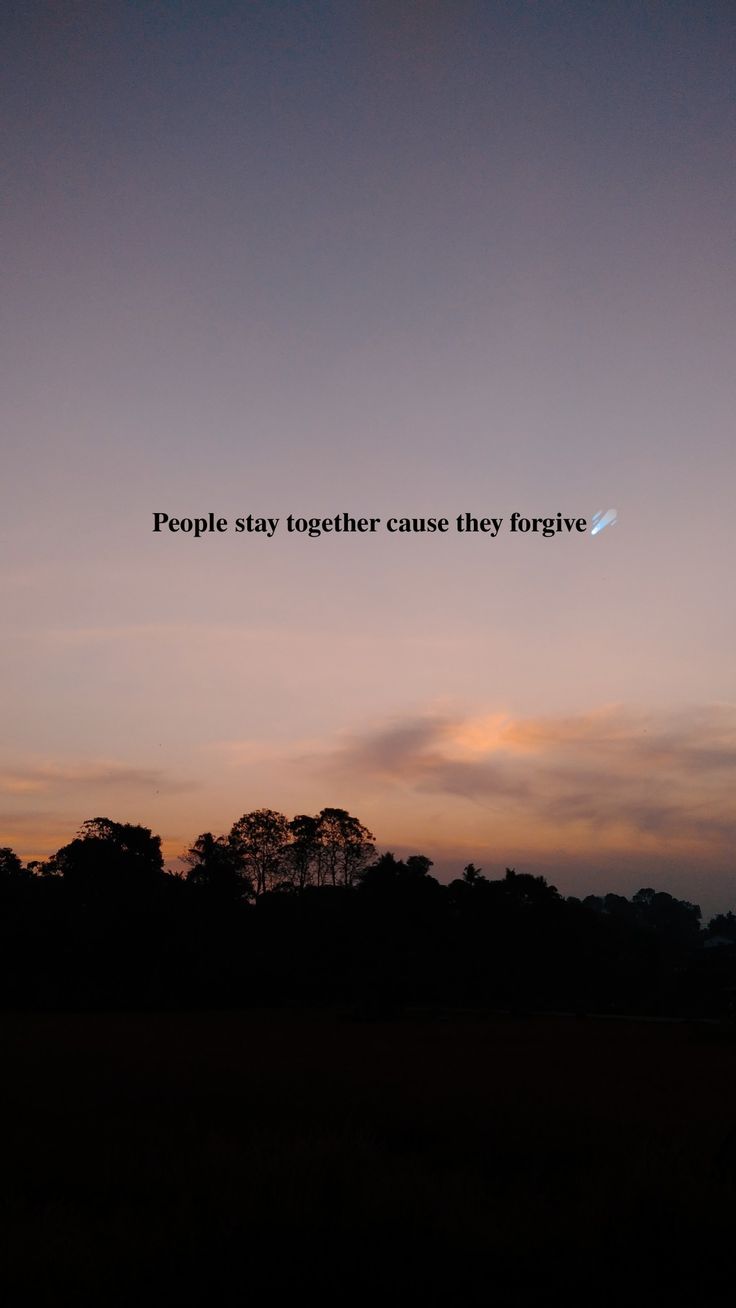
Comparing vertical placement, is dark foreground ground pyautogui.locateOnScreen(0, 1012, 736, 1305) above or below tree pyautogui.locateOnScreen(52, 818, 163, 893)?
below

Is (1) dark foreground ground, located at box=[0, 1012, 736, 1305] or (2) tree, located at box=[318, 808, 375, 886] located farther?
(2) tree, located at box=[318, 808, 375, 886]

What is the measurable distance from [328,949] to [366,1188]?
4728 centimetres

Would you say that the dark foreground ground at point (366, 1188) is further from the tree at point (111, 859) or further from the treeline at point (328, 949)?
the tree at point (111, 859)

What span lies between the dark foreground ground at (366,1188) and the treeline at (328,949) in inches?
1028

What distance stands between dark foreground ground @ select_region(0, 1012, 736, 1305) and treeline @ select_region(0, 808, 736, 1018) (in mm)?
26122

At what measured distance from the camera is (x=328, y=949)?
55.0 m

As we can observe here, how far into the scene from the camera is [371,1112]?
1469cm

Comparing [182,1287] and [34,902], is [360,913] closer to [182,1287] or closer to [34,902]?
[34,902]

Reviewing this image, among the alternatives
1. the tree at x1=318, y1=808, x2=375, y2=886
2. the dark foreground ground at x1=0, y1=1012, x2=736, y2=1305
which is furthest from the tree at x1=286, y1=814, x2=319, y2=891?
the dark foreground ground at x1=0, y1=1012, x2=736, y2=1305

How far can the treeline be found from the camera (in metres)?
48.9

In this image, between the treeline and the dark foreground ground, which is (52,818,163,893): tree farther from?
the dark foreground ground

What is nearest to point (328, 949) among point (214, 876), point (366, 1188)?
point (214, 876)

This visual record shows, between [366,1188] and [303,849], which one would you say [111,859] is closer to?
[303,849]

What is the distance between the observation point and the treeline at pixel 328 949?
48906 mm
